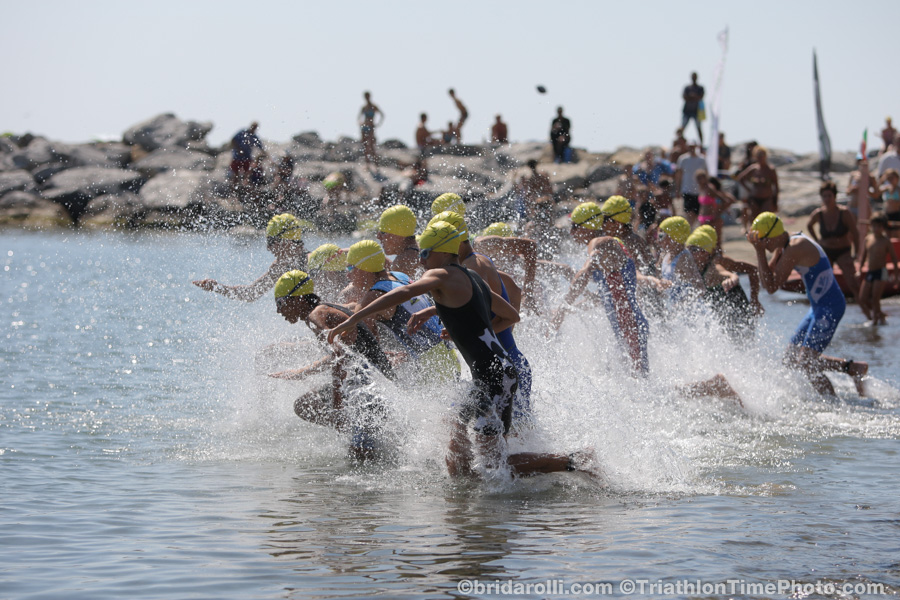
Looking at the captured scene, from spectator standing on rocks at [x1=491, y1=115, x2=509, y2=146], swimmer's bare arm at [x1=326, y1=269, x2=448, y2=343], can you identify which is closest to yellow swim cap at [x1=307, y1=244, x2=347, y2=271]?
swimmer's bare arm at [x1=326, y1=269, x2=448, y2=343]

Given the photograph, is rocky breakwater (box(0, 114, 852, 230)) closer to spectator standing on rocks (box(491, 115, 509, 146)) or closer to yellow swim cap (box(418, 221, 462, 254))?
spectator standing on rocks (box(491, 115, 509, 146))

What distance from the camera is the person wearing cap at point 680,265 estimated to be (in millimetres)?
9781

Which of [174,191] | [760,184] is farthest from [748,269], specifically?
[174,191]

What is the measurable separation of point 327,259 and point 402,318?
1.68m

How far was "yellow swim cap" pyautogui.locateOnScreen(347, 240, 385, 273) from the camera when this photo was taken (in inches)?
275

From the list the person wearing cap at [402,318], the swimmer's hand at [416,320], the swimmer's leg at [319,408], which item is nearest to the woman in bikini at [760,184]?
the person wearing cap at [402,318]

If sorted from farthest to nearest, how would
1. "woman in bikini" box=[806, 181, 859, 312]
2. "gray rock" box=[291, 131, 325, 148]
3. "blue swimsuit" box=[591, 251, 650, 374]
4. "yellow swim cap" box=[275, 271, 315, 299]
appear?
1. "gray rock" box=[291, 131, 325, 148]
2. "woman in bikini" box=[806, 181, 859, 312]
3. "blue swimsuit" box=[591, 251, 650, 374]
4. "yellow swim cap" box=[275, 271, 315, 299]

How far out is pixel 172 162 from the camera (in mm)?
35406

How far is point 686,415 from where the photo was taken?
8.77 meters

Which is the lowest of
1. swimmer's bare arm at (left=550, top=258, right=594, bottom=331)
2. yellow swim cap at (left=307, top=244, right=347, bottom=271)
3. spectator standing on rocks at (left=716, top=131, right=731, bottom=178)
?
swimmer's bare arm at (left=550, top=258, right=594, bottom=331)

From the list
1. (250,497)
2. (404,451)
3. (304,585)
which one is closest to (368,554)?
(304,585)

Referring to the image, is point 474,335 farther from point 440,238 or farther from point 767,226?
point 767,226

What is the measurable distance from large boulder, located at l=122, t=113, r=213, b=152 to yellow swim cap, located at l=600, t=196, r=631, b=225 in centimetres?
2947

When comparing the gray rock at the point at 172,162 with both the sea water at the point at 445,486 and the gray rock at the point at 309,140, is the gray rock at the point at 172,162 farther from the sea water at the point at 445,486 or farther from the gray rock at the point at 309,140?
the sea water at the point at 445,486
